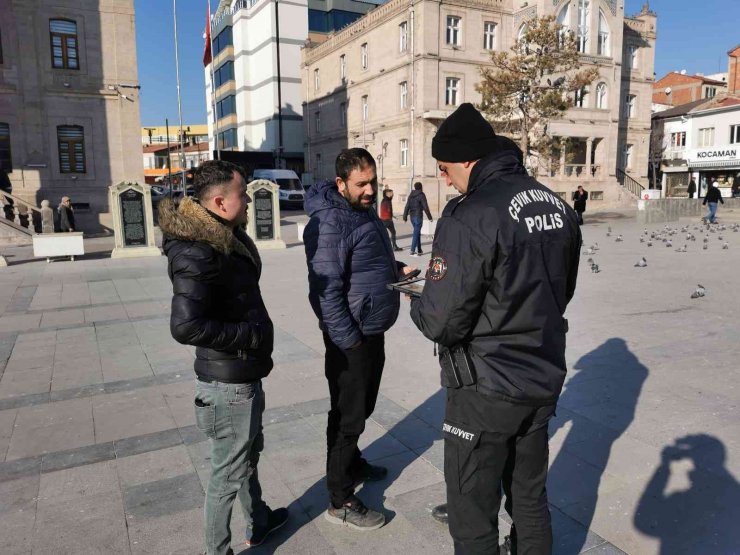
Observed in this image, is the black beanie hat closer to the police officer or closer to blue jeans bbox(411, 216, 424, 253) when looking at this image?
the police officer

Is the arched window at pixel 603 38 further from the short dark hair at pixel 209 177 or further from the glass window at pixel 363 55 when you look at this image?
the short dark hair at pixel 209 177

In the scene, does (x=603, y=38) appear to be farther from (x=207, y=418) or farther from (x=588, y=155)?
(x=207, y=418)

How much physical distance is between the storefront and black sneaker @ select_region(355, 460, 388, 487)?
43060 mm

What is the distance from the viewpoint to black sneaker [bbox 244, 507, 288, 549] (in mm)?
2996

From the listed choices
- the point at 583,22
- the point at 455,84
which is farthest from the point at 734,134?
the point at 455,84

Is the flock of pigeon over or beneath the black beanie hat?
beneath

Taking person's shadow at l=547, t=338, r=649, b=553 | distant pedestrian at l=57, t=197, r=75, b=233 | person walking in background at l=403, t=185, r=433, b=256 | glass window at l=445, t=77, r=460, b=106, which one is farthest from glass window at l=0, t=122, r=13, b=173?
person's shadow at l=547, t=338, r=649, b=553

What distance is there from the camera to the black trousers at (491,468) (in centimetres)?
222

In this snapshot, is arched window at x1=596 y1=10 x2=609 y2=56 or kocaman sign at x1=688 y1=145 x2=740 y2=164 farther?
kocaman sign at x1=688 y1=145 x2=740 y2=164

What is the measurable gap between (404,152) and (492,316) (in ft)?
110

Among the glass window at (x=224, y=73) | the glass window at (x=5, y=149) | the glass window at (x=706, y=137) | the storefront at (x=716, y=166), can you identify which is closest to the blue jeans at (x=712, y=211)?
the storefront at (x=716, y=166)

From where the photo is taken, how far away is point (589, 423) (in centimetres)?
436

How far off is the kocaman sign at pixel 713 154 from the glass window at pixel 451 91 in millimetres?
21637

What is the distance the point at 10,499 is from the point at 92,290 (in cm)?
795
